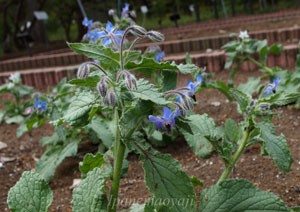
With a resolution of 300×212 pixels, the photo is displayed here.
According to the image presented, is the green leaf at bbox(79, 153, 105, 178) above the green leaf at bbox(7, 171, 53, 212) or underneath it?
above

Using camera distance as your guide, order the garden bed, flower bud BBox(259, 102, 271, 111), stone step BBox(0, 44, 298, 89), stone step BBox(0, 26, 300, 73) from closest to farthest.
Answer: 1. flower bud BBox(259, 102, 271, 111)
2. the garden bed
3. stone step BBox(0, 44, 298, 89)
4. stone step BBox(0, 26, 300, 73)

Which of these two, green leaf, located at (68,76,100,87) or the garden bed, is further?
the garden bed

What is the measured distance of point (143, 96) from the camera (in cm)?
134

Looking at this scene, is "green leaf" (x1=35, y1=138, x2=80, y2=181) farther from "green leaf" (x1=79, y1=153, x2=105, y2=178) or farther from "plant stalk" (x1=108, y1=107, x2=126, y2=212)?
"plant stalk" (x1=108, y1=107, x2=126, y2=212)

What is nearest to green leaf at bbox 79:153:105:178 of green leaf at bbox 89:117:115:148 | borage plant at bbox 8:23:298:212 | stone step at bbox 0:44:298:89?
borage plant at bbox 8:23:298:212

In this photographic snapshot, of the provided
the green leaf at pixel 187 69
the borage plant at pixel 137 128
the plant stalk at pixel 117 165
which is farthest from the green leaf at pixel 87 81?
the green leaf at pixel 187 69

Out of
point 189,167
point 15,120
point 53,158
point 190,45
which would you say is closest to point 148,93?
point 189,167

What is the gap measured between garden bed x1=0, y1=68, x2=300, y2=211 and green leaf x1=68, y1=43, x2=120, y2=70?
2.77ft

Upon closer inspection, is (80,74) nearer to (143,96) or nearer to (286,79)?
(143,96)

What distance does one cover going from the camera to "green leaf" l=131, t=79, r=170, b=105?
1320 millimetres

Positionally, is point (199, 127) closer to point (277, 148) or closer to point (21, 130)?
point (277, 148)

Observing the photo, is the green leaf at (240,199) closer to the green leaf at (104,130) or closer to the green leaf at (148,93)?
the green leaf at (148,93)

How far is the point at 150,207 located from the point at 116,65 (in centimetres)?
42

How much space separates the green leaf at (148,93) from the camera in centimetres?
132
